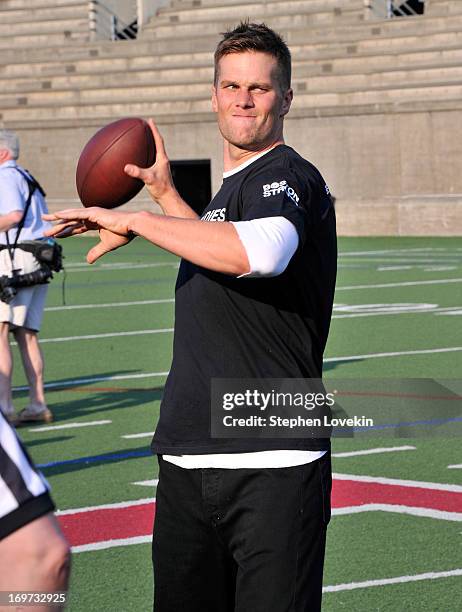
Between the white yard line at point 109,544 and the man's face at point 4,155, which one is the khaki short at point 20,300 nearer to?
the man's face at point 4,155

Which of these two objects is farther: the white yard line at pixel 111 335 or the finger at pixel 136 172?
the white yard line at pixel 111 335

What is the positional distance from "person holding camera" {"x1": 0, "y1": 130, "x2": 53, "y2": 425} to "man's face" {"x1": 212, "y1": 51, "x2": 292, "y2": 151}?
505 cm

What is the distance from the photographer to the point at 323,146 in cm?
2841

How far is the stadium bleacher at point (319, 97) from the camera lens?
90.1ft

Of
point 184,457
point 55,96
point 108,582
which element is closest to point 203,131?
point 55,96

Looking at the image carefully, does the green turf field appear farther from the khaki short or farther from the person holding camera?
the khaki short

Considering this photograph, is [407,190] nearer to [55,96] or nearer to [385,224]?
[385,224]

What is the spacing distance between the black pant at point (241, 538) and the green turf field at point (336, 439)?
173 cm

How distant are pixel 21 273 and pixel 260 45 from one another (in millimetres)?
5277

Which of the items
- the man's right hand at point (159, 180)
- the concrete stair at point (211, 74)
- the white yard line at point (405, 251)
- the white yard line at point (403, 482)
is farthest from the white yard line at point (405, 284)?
the man's right hand at point (159, 180)

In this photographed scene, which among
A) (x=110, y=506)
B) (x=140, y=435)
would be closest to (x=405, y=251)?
(x=140, y=435)

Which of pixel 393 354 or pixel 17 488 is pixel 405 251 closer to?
pixel 393 354

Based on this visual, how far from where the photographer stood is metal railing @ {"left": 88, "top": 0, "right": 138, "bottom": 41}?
1375 inches

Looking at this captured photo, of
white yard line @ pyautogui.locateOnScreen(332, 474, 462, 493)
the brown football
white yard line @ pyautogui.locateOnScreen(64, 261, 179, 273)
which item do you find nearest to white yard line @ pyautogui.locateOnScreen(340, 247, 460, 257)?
white yard line @ pyautogui.locateOnScreen(64, 261, 179, 273)
